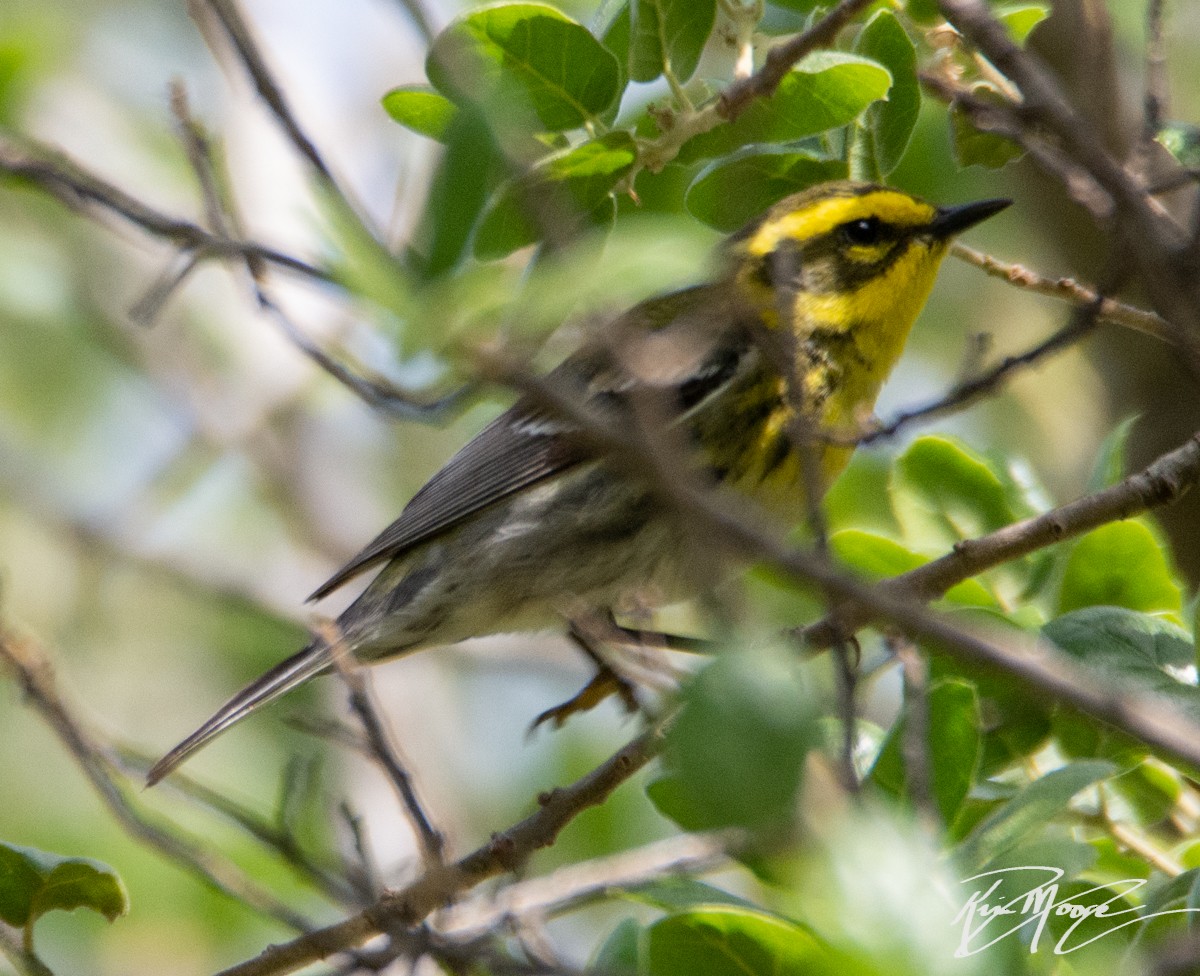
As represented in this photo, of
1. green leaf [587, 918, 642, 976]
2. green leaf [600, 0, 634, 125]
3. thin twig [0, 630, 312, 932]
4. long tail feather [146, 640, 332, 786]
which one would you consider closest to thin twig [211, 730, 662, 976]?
thin twig [0, 630, 312, 932]

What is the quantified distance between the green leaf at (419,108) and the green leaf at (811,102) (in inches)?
23.5

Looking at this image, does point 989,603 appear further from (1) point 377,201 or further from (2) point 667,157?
(1) point 377,201

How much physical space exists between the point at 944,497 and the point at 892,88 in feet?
2.74

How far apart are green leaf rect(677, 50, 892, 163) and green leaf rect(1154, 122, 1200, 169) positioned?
0.50m

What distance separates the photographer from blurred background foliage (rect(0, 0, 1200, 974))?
3.83 meters

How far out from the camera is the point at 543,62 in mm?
2697

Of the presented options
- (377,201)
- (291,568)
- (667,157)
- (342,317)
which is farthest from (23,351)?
(667,157)

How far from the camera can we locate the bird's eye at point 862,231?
147 inches

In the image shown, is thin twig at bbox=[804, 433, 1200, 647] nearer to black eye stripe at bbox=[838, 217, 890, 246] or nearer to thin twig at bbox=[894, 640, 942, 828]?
thin twig at bbox=[894, 640, 942, 828]

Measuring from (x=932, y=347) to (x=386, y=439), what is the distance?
A: 2.89m

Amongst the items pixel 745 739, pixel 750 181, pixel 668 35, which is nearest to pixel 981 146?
pixel 750 181

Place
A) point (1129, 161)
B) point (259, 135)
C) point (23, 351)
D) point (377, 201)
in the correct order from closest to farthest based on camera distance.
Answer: point (1129, 161)
point (377, 201)
point (259, 135)
point (23, 351)

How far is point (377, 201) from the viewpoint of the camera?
4141 millimetres

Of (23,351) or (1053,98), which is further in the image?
(23,351)
